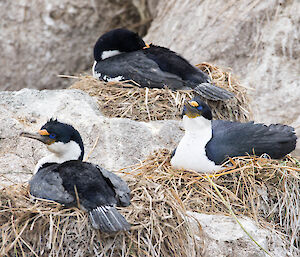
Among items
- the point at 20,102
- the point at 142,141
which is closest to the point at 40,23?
the point at 20,102

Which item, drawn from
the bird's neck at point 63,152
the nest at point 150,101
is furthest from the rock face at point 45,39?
the bird's neck at point 63,152

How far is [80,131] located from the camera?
632 centimetres

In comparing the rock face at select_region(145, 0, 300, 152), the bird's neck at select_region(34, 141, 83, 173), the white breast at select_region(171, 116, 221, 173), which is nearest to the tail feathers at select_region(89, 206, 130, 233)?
the bird's neck at select_region(34, 141, 83, 173)

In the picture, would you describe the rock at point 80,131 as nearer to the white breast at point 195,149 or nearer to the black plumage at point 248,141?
the white breast at point 195,149

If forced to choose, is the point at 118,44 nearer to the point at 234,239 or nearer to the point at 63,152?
the point at 63,152

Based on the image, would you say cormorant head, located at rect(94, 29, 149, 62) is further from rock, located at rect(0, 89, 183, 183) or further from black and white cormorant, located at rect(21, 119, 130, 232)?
black and white cormorant, located at rect(21, 119, 130, 232)

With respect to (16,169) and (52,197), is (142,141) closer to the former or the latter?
(16,169)

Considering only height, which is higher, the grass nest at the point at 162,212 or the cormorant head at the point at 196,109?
the cormorant head at the point at 196,109

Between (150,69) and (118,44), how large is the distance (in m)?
0.76

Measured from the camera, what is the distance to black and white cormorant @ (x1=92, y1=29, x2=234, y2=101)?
7281mm

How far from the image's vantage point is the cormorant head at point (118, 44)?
26.1ft

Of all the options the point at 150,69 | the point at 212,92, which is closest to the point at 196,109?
the point at 212,92

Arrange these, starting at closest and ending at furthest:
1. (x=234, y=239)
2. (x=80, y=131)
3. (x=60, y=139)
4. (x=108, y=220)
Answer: (x=108, y=220) < (x=234, y=239) < (x=60, y=139) < (x=80, y=131)

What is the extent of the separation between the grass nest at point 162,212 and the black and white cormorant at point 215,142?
0.09 meters
